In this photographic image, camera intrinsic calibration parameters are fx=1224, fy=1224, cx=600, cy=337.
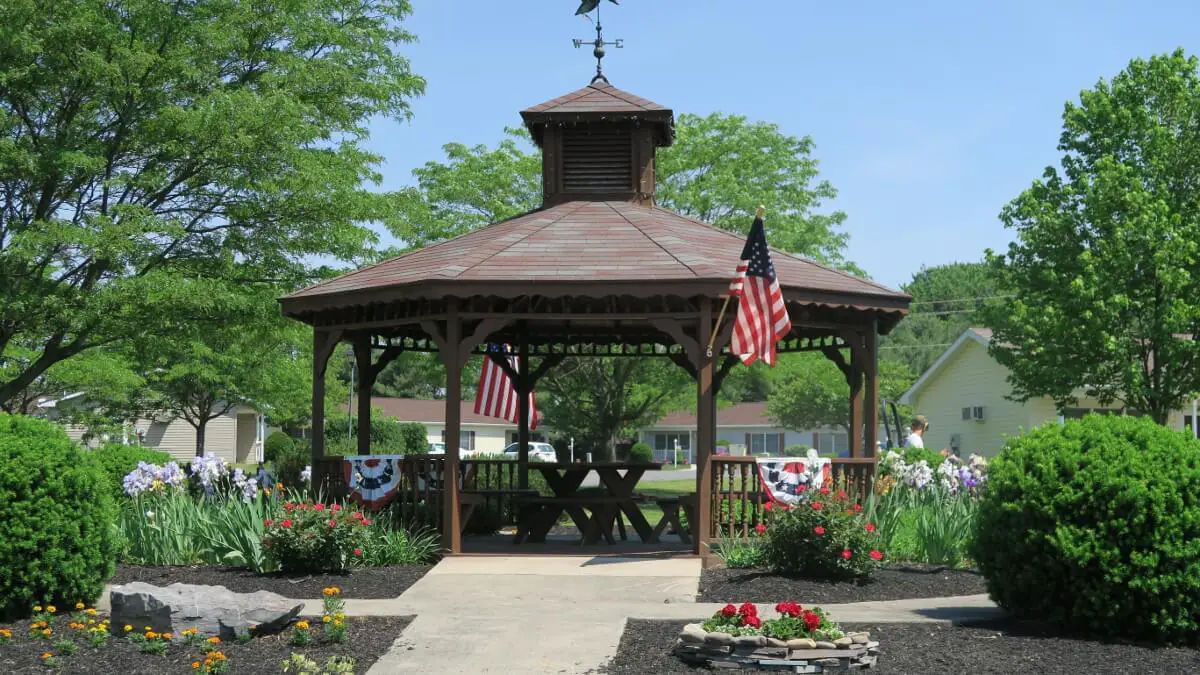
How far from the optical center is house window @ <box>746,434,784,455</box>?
7500cm

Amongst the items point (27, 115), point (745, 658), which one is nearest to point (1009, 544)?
point (745, 658)

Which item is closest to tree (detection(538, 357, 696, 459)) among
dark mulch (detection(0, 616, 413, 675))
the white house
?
dark mulch (detection(0, 616, 413, 675))

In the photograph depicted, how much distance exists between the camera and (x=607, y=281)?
12922mm

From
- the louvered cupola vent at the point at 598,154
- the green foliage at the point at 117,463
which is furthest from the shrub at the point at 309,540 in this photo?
the louvered cupola vent at the point at 598,154

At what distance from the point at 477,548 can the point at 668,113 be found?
258 inches

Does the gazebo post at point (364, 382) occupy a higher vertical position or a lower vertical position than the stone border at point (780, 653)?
higher

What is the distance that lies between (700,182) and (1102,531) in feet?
68.4

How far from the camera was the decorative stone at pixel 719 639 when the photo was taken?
26.1 feet

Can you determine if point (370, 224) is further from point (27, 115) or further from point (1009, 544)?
point (1009, 544)

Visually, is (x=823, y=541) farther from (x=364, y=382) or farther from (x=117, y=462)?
(x=117, y=462)

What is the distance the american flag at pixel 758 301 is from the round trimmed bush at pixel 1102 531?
3.31 meters

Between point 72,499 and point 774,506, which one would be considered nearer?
point 72,499

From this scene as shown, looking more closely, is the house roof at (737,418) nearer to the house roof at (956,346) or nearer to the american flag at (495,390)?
the house roof at (956,346)

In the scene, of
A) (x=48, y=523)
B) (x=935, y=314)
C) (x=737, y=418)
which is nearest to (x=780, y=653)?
(x=48, y=523)
